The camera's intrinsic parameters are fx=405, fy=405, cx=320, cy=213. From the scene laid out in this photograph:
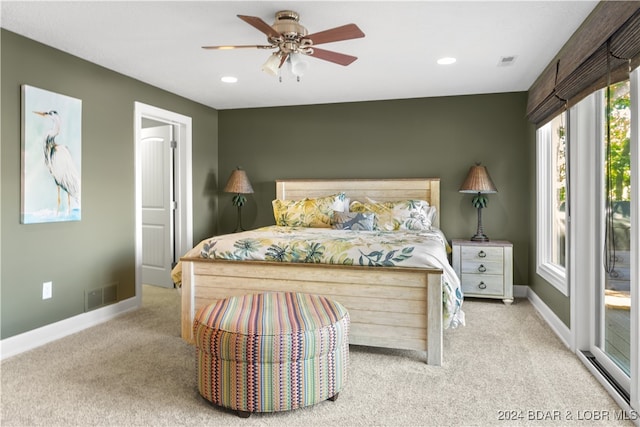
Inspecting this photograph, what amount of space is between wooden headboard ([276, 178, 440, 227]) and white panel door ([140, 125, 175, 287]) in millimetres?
1347

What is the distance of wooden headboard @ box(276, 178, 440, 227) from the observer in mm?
4648

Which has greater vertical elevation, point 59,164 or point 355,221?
point 59,164

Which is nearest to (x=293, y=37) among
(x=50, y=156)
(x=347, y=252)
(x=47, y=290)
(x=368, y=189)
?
(x=347, y=252)

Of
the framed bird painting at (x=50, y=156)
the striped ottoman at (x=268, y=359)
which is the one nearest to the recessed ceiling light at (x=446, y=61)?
the striped ottoman at (x=268, y=359)

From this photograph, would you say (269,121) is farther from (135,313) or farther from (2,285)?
(2,285)

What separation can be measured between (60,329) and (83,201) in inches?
41.2

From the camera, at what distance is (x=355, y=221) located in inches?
158

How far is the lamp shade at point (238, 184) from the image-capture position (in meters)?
4.98

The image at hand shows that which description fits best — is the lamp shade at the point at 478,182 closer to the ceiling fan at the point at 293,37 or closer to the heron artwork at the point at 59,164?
the ceiling fan at the point at 293,37

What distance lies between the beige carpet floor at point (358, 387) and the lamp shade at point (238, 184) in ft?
6.95

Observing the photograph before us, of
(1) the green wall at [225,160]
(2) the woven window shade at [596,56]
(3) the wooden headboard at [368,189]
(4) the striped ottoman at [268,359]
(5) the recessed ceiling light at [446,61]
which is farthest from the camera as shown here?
(3) the wooden headboard at [368,189]

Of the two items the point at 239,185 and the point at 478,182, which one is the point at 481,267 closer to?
the point at 478,182

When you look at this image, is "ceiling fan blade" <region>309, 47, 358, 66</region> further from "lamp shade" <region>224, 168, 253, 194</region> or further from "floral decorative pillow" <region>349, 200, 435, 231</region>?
"lamp shade" <region>224, 168, 253, 194</region>

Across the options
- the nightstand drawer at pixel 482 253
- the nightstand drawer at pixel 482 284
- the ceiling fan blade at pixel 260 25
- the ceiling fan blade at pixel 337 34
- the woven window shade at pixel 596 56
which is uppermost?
the ceiling fan blade at pixel 260 25
